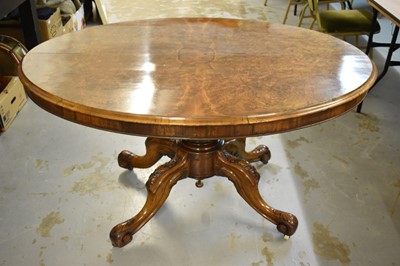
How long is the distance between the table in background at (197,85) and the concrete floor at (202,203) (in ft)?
0.41

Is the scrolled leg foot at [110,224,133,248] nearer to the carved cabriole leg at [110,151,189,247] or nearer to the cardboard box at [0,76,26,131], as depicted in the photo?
the carved cabriole leg at [110,151,189,247]

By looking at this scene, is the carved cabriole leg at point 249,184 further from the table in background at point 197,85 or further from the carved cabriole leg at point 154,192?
the carved cabriole leg at point 154,192

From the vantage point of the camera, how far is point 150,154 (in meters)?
1.62

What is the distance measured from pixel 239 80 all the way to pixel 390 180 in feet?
3.90

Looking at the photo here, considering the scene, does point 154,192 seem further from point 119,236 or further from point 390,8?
point 390,8

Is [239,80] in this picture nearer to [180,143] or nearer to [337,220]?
[180,143]

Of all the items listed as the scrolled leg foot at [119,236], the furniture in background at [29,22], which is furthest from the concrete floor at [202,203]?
the furniture in background at [29,22]

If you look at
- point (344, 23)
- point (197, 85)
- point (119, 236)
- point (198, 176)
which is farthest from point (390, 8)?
point (119, 236)

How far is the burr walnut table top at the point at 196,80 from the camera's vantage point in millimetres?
827

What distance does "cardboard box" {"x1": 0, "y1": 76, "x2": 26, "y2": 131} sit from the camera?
2.05 meters

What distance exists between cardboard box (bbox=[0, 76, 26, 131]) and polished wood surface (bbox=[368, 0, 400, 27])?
7.36 feet

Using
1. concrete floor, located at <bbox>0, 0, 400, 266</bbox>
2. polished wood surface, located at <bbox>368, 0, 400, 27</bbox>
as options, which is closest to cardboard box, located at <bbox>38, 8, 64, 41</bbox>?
concrete floor, located at <bbox>0, 0, 400, 266</bbox>

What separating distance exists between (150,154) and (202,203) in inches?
12.8

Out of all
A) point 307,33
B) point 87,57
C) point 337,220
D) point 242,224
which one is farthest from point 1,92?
point 337,220
